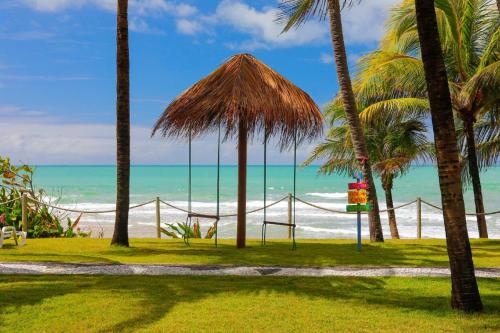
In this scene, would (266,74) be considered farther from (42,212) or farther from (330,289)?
(42,212)

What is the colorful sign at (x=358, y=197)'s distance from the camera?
10.5 meters

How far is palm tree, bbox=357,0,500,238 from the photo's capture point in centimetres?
1287

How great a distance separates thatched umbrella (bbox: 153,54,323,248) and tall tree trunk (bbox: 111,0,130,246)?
92 cm

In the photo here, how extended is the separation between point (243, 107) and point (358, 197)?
2.78 metres

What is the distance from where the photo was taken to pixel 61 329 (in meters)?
5.22

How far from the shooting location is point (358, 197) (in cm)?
1049

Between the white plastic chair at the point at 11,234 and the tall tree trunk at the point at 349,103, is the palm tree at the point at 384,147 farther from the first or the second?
the white plastic chair at the point at 11,234

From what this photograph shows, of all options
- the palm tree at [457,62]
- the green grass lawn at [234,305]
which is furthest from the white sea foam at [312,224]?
the green grass lawn at [234,305]

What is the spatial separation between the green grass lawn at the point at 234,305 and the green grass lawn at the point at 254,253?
5.02 ft

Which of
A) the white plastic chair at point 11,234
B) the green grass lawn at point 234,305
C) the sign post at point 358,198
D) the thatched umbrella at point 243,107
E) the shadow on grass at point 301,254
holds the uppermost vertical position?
the thatched umbrella at point 243,107

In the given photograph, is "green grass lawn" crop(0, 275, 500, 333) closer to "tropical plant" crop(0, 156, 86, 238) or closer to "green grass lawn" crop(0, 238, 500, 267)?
"green grass lawn" crop(0, 238, 500, 267)

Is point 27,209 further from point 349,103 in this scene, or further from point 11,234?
point 349,103

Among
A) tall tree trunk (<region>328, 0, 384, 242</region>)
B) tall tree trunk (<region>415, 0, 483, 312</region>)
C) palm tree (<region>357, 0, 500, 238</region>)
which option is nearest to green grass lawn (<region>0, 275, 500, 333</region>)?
tall tree trunk (<region>415, 0, 483, 312</region>)

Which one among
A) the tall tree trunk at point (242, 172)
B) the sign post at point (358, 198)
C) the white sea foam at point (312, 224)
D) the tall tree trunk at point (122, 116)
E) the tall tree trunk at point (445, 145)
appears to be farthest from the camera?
the white sea foam at point (312, 224)
